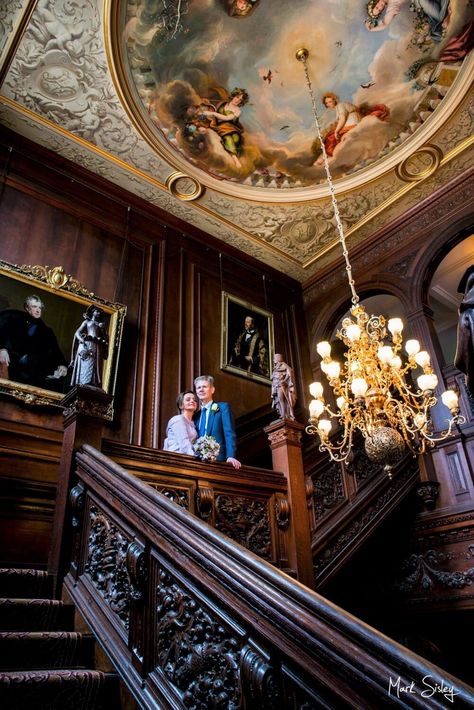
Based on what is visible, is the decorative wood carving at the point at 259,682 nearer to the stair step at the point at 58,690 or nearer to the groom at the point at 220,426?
the stair step at the point at 58,690

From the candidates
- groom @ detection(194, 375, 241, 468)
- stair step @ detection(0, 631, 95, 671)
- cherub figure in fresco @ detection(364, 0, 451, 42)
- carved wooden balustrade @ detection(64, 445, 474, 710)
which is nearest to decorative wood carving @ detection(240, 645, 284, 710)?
carved wooden balustrade @ detection(64, 445, 474, 710)

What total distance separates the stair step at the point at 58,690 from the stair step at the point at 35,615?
0.49 m

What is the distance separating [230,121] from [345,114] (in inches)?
65.8

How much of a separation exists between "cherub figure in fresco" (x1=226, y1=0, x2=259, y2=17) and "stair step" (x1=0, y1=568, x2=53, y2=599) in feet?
20.1

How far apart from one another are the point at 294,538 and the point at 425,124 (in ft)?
20.1

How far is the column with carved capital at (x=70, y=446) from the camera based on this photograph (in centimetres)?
266

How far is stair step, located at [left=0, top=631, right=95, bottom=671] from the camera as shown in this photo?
6.40ft

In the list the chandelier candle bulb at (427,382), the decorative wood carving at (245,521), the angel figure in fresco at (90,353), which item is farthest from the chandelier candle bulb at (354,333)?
the angel figure in fresco at (90,353)

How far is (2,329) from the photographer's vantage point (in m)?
5.06

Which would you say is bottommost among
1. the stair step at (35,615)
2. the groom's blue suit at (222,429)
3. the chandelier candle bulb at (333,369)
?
the stair step at (35,615)

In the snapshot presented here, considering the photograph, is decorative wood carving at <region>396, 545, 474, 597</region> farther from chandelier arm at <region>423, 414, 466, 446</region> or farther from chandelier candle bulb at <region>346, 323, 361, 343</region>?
chandelier candle bulb at <region>346, 323, 361, 343</region>

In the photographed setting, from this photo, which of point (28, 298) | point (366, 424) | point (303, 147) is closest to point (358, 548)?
point (366, 424)

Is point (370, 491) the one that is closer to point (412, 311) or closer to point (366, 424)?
point (366, 424)

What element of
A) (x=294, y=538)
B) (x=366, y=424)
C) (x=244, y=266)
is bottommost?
(x=294, y=538)
